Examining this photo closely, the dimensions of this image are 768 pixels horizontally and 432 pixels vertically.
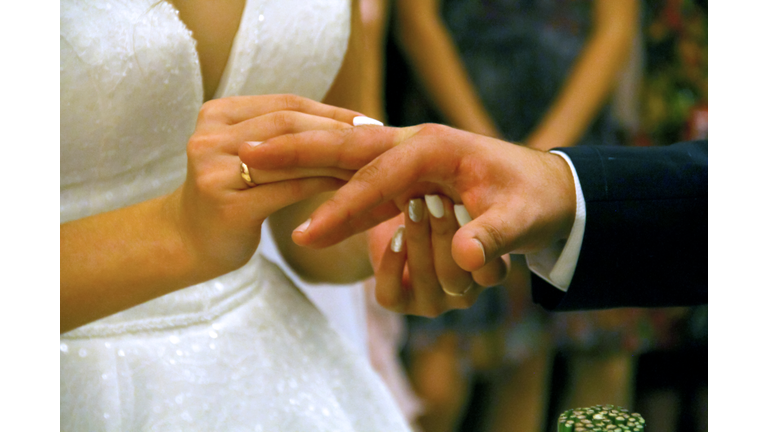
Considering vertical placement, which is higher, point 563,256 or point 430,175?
point 430,175

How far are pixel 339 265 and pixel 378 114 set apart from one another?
0.17 m

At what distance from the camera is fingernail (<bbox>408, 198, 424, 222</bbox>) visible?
1.35ft

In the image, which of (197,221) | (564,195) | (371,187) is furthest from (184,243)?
(564,195)

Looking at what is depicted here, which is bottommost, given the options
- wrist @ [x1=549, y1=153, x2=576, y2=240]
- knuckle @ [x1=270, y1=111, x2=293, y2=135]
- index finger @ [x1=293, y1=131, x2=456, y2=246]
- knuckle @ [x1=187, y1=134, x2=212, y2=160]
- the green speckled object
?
the green speckled object

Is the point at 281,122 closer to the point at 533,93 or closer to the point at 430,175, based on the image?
the point at 430,175

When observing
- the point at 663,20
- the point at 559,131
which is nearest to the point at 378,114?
the point at 559,131

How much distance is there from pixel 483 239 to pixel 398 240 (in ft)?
0.44

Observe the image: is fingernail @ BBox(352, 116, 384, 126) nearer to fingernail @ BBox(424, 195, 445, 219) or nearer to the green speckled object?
fingernail @ BBox(424, 195, 445, 219)

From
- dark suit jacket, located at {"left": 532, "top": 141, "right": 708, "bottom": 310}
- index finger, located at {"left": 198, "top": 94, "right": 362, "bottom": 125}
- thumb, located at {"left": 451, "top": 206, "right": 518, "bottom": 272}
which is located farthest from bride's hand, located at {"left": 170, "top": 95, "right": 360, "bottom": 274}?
dark suit jacket, located at {"left": 532, "top": 141, "right": 708, "bottom": 310}

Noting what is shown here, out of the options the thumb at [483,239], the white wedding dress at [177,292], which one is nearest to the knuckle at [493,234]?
the thumb at [483,239]

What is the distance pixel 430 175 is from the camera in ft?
1.26
